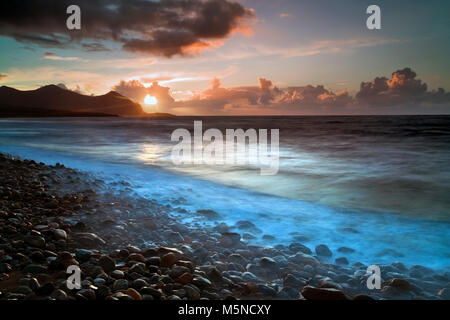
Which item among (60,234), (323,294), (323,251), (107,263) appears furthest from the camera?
(323,251)

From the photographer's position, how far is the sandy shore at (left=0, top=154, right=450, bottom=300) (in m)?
2.69

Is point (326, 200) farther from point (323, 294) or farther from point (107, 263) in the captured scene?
point (107, 263)

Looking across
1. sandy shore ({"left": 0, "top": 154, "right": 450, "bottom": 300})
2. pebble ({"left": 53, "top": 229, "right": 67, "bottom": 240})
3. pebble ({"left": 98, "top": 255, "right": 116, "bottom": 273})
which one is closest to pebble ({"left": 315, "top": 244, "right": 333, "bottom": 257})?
sandy shore ({"left": 0, "top": 154, "right": 450, "bottom": 300})

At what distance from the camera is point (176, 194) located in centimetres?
718

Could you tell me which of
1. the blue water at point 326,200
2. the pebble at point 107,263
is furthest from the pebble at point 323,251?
the pebble at point 107,263

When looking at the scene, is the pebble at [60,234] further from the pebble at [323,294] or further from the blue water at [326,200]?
the pebble at [323,294]

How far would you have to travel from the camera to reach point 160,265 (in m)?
3.23

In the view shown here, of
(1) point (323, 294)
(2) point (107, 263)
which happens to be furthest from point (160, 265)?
(1) point (323, 294)

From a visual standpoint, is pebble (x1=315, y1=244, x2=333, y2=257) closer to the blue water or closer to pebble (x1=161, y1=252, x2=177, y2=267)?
the blue water

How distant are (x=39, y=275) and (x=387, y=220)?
19.8 feet

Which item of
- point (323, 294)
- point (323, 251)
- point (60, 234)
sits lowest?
point (323, 251)
